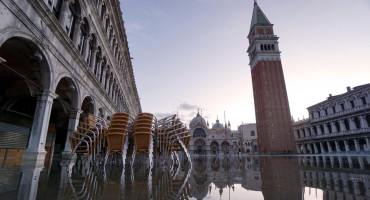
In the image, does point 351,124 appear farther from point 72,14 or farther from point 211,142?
point 72,14

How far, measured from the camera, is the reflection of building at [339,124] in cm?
3403

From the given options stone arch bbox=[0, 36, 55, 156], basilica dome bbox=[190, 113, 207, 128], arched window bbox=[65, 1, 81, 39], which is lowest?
stone arch bbox=[0, 36, 55, 156]

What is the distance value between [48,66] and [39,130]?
8.80 feet

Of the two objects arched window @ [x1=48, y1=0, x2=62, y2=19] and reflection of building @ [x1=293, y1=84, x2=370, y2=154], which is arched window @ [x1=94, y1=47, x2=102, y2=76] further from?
reflection of building @ [x1=293, y1=84, x2=370, y2=154]

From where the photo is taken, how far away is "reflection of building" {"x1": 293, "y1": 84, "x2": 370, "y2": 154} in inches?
1340

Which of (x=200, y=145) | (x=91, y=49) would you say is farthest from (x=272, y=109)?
(x=91, y=49)

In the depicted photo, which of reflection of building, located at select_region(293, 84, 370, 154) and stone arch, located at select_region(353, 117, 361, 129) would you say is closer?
reflection of building, located at select_region(293, 84, 370, 154)

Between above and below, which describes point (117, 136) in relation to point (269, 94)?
below

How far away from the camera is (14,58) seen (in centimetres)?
843

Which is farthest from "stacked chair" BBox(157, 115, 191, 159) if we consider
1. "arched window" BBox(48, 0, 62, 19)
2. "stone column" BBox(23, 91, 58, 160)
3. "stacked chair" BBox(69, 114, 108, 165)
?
"arched window" BBox(48, 0, 62, 19)

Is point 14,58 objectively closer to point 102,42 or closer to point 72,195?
point 102,42

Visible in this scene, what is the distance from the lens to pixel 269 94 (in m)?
44.1

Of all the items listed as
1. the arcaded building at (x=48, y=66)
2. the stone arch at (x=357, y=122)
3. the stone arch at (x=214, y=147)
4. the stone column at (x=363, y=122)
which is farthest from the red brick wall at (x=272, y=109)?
the arcaded building at (x=48, y=66)

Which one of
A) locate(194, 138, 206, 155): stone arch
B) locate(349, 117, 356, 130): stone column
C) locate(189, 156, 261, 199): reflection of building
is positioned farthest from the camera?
locate(194, 138, 206, 155): stone arch
